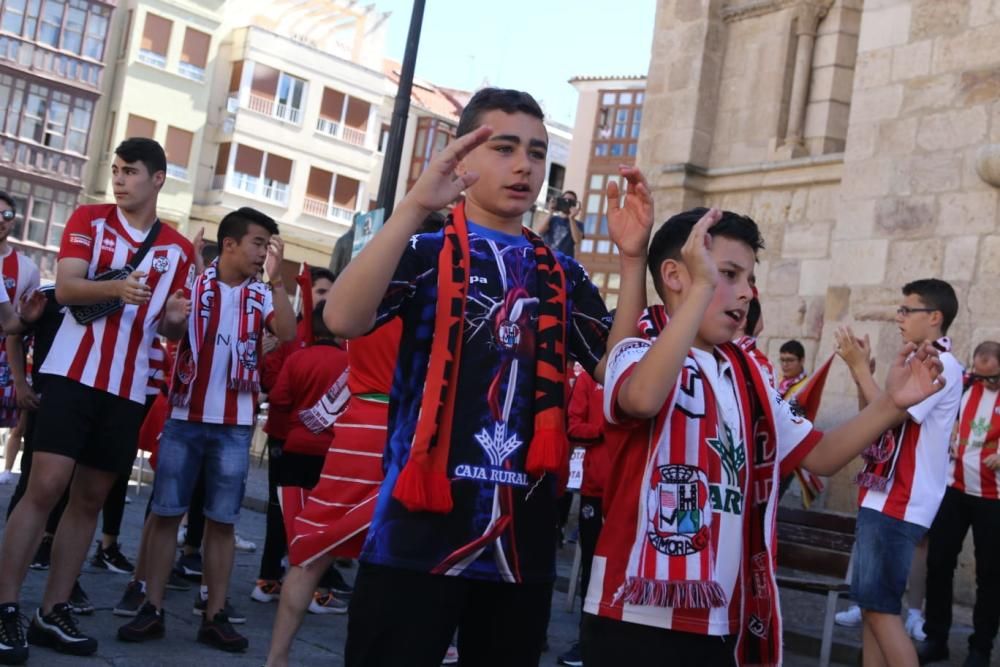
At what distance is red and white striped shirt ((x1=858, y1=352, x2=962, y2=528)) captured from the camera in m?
5.77

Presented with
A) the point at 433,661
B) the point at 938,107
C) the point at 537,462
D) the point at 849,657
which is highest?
the point at 938,107

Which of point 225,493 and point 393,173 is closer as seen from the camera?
point 225,493

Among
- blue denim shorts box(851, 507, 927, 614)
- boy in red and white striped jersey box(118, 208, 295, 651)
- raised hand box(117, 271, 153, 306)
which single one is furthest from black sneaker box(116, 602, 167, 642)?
blue denim shorts box(851, 507, 927, 614)

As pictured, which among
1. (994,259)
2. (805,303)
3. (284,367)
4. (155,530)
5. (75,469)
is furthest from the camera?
(805,303)

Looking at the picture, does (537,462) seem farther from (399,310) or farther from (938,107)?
(938,107)

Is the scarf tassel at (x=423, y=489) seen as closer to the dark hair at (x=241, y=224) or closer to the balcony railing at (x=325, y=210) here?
the dark hair at (x=241, y=224)

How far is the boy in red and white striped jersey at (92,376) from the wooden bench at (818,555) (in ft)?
11.7

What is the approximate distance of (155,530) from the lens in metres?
5.90

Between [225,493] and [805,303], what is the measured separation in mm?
6891

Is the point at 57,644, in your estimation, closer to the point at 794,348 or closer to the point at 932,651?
the point at 932,651

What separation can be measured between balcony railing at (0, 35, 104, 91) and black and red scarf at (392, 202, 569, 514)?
140ft

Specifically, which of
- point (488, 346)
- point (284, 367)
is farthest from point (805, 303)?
point (488, 346)

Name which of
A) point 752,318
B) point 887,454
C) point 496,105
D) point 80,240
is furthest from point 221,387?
point 496,105

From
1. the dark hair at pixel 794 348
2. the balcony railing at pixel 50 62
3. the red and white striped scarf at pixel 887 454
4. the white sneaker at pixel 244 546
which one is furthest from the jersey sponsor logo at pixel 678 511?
the balcony railing at pixel 50 62
